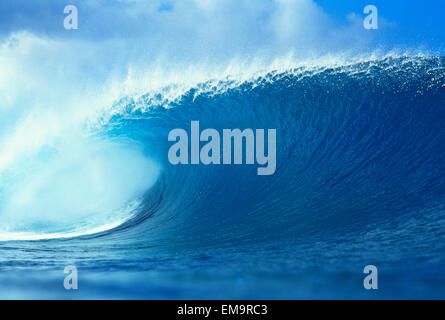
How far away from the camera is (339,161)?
25.0 ft

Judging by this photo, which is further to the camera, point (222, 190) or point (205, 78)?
point (205, 78)

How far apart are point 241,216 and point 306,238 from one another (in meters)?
1.48

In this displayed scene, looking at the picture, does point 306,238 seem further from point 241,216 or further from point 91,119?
point 91,119

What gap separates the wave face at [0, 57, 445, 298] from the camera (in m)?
3.87

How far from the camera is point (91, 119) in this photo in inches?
417

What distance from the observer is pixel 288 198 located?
22.2 ft

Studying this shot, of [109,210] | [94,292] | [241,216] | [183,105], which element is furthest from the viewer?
[183,105]

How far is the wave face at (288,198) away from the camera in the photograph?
3.87 meters
